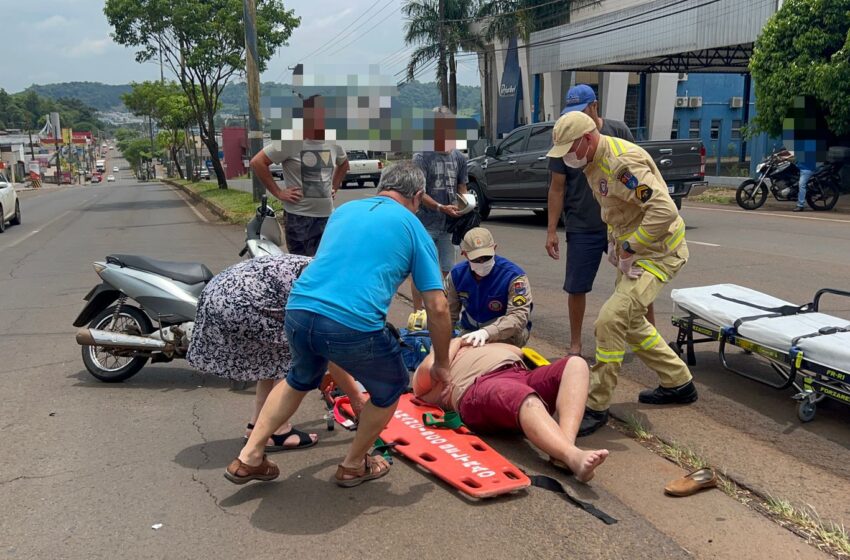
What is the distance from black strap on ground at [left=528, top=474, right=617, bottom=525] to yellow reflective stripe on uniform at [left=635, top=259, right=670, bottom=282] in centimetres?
144

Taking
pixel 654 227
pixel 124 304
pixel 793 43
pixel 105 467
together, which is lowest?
pixel 105 467

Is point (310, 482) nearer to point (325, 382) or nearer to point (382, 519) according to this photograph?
point (382, 519)

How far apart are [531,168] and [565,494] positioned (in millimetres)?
10942

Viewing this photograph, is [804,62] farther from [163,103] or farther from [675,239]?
[163,103]

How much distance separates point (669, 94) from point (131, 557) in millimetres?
38224

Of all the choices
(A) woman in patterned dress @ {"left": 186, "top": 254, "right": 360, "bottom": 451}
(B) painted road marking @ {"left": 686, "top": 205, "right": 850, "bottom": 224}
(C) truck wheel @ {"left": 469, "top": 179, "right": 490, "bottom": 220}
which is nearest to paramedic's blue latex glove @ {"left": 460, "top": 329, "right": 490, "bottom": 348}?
(A) woman in patterned dress @ {"left": 186, "top": 254, "right": 360, "bottom": 451}

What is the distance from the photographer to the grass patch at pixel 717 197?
20.1 metres

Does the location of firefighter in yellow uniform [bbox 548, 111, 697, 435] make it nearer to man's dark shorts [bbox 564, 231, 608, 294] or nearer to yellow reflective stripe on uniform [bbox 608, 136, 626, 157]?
yellow reflective stripe on uniform [bbox 608, 136, 626, 157]

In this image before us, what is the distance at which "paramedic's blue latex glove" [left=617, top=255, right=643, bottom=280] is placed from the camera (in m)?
4.50

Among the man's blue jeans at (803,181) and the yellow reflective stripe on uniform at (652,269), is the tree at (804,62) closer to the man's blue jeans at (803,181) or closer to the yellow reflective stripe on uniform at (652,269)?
the man's blue jeans at (803,181)

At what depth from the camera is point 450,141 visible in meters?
5.95

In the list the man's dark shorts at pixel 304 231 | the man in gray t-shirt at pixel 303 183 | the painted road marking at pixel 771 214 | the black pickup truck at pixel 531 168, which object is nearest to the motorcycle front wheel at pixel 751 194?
the painted road marking at pixel 771 214

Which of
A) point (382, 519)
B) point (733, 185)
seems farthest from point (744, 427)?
point (733, 185)

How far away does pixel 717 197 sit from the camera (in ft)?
67.8
